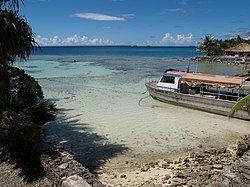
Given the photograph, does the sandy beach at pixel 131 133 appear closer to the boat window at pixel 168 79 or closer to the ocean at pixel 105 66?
the boat window at pixel 168 79

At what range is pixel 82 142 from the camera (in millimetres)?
10367

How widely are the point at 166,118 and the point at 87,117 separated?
4.14 meters

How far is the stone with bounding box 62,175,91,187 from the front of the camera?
17.3 ft

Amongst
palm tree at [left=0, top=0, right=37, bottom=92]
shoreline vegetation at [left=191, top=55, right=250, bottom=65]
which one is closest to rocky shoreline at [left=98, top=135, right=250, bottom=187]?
palm tree at [left=0, top=0, right=37, bottom=92]

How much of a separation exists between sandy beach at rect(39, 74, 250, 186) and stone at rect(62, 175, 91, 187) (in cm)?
196

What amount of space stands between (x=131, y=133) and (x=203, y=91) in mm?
6834

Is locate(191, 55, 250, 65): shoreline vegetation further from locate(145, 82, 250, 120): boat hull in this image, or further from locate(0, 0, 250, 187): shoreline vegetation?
locate(0, 0, 250, 187): shoreline vegetation

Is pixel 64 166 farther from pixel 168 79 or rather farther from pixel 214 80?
pixel 168 79

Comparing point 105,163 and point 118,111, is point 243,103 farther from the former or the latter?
point 118,111

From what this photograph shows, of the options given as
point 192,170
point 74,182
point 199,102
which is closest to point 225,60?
point 199,102

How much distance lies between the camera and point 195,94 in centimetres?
1623

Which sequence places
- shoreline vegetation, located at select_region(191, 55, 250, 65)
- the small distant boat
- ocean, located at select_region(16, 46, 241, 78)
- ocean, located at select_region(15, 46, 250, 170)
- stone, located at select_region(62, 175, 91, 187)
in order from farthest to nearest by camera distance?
shoreline vegetation, located at select_region(191, 55, 250, 65)
ocean, located at select_region(16, 46, 241, 78)
the small distant boat
ocean, located at select_region(15, 46, 250, 170)
stone, located at select_region(62, 175, 91, 187)

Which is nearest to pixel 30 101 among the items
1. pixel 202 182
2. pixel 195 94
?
pixel 202 182

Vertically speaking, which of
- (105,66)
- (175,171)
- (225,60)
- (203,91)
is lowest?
(175,171)
